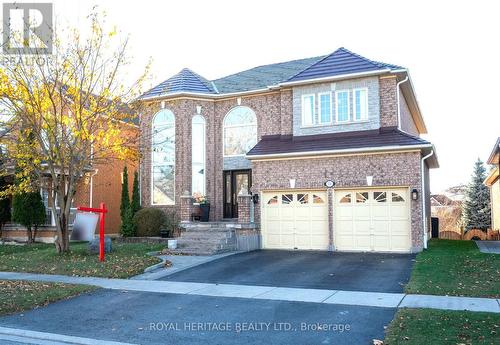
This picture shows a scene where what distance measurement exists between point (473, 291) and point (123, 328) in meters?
6.83

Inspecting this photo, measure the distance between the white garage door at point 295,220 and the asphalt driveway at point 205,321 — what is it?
8.60 metres

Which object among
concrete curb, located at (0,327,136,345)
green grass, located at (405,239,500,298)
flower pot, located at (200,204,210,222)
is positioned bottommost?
concrete curb, located at (0,327,136,345)

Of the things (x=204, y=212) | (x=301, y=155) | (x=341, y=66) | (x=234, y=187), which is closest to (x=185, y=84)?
(x=234, y=187)

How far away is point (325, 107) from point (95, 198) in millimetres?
12973

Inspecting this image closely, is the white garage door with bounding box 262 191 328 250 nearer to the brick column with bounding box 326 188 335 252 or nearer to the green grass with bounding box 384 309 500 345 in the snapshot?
the brick column with bounding box 326 188 335 252

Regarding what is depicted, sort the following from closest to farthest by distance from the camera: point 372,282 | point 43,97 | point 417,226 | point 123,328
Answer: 1. point 123,328
2. point 372,282
3. point 43,97
4. point 417,226

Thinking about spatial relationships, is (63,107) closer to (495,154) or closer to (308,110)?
(308,110)

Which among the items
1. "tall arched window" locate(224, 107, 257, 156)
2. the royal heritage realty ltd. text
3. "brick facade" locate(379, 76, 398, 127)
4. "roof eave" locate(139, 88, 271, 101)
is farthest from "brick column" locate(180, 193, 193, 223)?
the royal heritage realty ltd. text

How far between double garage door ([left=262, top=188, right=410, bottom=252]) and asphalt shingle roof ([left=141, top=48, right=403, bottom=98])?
4.80 meters

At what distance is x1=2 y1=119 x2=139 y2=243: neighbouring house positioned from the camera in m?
22.9

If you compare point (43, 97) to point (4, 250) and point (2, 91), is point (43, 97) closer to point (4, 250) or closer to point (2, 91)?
point (2, 91)

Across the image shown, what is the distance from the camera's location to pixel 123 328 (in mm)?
7855

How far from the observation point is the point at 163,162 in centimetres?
2194

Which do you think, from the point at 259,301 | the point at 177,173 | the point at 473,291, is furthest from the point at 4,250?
the point at 473,291
